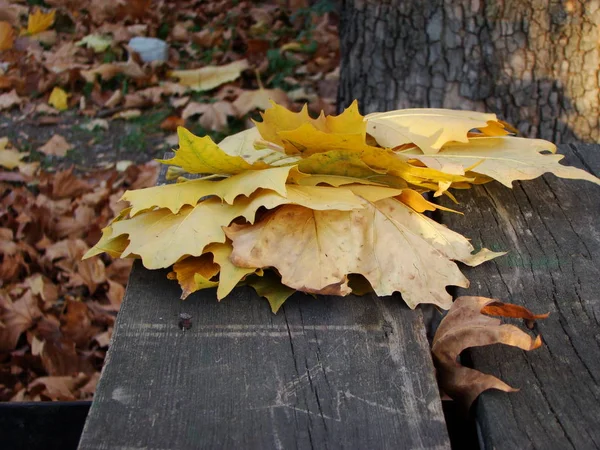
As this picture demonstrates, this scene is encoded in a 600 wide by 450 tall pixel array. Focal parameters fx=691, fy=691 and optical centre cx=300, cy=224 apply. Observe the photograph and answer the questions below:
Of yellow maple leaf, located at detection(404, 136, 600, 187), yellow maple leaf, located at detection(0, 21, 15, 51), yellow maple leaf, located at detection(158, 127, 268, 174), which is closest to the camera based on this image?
yellow maple leaf, located at detection(158, 127, 268, 174)

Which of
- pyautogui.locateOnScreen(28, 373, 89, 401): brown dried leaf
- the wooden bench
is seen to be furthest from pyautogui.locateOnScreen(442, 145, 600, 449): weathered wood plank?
pyautogui.locateOnScreen(28, 373, 89, 401): brown dried leaf

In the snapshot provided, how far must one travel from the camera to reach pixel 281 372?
98cm

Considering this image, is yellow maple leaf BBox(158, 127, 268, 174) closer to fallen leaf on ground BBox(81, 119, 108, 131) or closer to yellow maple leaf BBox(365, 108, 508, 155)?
yellow maple leaf BBox(365, 108, 508, 155)

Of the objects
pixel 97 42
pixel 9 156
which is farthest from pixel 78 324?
pixel 97 42

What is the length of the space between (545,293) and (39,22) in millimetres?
4715

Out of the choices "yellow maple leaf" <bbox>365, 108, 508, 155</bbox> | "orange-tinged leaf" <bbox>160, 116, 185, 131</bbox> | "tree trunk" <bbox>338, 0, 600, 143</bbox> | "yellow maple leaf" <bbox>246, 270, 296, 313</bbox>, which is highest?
"yellow maple leaf" <bbox>365, 108, 508, 155</bbox>

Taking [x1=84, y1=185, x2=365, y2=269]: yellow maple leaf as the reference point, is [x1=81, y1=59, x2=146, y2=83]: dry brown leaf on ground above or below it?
below

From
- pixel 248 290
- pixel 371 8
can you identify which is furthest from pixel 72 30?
pixel 248 290

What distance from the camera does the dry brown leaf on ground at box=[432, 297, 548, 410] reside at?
969 mm

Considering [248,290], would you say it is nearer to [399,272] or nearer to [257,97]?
[399,272]

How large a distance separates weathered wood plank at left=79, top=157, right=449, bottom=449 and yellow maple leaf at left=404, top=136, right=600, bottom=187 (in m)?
0.36

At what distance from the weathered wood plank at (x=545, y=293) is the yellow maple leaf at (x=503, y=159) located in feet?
0.31

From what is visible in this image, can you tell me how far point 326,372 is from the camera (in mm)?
973

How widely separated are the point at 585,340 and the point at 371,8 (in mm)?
2110
